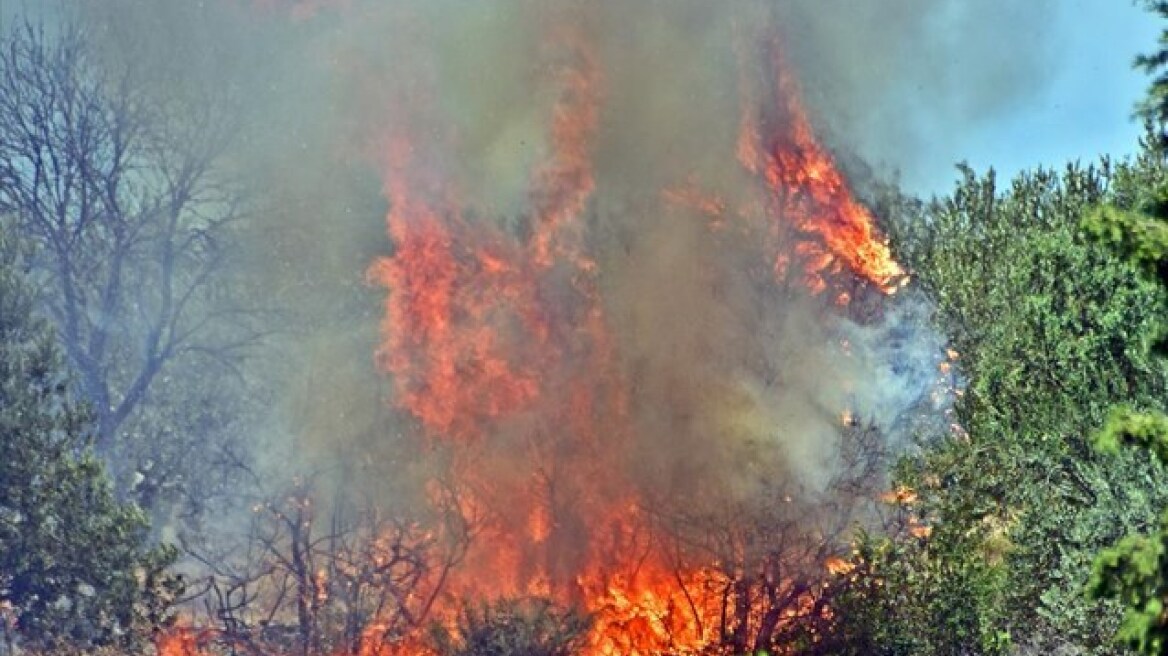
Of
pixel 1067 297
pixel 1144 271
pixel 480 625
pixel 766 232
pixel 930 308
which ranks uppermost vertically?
pixel 766 232

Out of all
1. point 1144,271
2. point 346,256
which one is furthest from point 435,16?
point 1144,271

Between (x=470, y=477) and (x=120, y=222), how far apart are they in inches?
577

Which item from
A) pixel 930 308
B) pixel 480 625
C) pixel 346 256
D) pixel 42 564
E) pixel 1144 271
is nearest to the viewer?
pixel 1144 271

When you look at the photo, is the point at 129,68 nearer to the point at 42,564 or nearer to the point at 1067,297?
the point at 42,564

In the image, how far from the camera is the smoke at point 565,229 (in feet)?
90.6

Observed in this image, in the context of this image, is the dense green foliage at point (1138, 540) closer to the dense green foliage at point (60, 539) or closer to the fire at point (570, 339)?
the fire at point (570, 339)

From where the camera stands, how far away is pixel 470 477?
26594mm

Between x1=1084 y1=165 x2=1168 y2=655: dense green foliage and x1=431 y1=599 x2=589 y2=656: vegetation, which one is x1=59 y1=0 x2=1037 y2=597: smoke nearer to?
x1=431 y1=599 x2=589 y2=656: vegetation

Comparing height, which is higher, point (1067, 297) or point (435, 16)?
point (435, 16)

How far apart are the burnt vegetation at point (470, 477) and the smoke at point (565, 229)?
514 millimetres

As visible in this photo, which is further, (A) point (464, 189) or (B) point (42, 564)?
(A) point (464, 189)

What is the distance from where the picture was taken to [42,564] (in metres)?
19.8

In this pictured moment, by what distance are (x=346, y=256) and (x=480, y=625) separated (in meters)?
13.0

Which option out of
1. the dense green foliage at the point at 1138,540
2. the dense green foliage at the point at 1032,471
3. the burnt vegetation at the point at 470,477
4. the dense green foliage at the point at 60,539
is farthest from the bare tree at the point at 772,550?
the dense green foliage at the point at 1138,540
